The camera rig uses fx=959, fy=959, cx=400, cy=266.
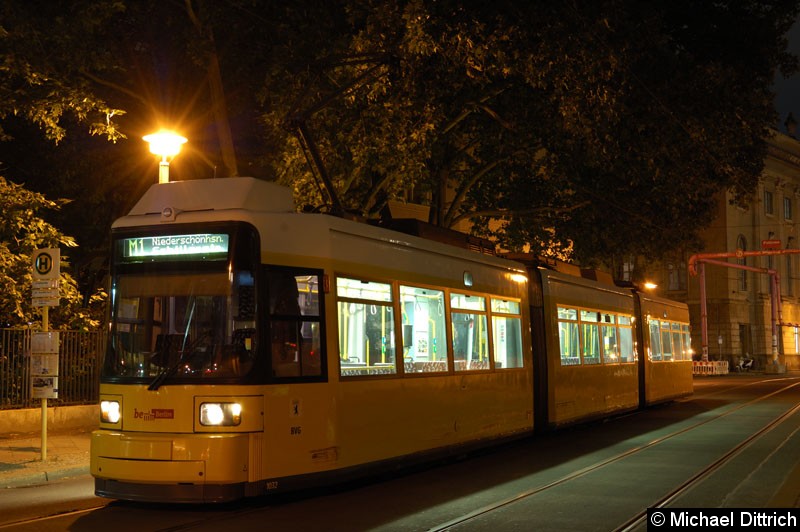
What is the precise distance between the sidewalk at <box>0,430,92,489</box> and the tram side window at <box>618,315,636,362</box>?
1138cm

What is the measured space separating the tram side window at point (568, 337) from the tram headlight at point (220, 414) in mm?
9250

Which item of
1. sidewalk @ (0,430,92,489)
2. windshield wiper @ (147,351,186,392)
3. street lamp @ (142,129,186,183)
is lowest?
sidewalk @ (0,430,92,489)

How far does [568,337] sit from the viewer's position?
58.8 feet

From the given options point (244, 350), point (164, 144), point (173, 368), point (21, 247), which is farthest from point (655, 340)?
point (173, 368)

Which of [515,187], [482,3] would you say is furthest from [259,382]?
[515,187]

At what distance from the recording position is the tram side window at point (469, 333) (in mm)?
13156

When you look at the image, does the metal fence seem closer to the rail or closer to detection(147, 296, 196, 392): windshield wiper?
detection(147, 296, 196, 392): windshield wiper

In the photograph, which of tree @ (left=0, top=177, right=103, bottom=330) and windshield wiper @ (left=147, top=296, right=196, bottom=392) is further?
tree @ (left=0, top=177, right=103, bottom=330)

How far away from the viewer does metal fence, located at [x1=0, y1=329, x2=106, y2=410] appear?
17344 mm

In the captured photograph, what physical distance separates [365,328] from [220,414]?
90.6 inches

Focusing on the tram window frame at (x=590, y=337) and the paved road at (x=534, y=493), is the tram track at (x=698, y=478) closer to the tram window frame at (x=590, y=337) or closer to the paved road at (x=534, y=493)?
the paved road at (x=534, y=493)

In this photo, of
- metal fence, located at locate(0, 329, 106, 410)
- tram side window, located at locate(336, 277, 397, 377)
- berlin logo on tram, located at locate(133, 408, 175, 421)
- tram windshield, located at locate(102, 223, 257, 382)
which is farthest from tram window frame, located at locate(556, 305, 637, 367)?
berlin logo on tram, located at locate(133, 408, 175, 421)

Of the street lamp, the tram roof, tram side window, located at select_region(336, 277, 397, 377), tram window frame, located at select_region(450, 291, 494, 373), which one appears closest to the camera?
the tram roof

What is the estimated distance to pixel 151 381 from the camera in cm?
944
